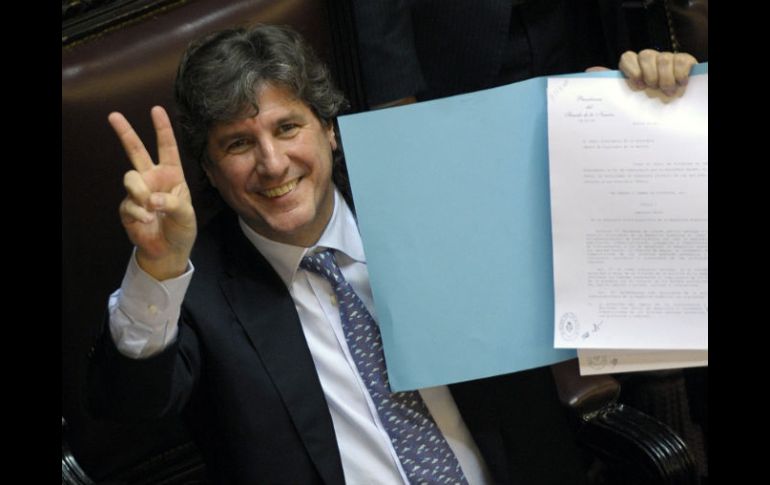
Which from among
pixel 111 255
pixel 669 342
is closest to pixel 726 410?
pixel 669 342

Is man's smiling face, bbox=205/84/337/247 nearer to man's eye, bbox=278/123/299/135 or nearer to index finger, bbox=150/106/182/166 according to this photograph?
man's eye, bbox=278/123/299/135

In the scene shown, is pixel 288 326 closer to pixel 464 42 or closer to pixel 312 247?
pixel 312 247

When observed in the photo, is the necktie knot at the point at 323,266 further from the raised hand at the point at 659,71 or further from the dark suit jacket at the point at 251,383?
the raised hand at the point at 659,71

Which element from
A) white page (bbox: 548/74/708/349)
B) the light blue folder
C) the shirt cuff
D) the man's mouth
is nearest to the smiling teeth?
the man's mouth

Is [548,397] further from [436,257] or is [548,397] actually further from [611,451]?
[436,257]

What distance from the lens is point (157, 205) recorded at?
54.7 inches

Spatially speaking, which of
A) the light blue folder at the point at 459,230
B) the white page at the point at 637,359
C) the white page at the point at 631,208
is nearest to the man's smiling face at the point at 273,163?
the light blue folder at the point at 459,230

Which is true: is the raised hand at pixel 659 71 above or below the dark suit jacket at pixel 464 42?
below

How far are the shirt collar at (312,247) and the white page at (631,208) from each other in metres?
0.36

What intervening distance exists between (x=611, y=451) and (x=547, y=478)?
126 mm

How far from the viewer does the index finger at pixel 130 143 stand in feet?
4.56

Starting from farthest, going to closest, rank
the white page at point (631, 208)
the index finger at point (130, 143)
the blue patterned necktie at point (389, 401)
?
the blue patterned necktie at point (389, 401) → the white page at point (631, 208) → the index finger at point (130, 143)

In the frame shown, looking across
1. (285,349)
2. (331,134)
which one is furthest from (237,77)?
(285,349)

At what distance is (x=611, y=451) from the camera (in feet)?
6.10
